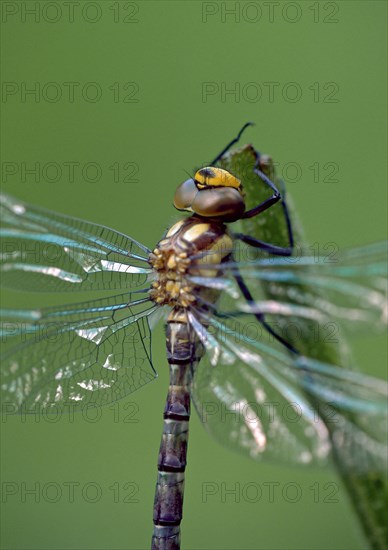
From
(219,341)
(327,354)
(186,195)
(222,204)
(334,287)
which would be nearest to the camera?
(327,354)

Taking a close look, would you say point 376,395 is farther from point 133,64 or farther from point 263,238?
point 133,64

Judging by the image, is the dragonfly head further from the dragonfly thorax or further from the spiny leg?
the spiny leg

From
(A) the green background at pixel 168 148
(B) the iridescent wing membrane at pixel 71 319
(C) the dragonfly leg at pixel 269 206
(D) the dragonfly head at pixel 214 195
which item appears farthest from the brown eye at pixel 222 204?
(A) the green background at pixel 168 148

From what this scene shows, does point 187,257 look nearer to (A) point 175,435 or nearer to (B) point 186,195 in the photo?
(B) point 186,195

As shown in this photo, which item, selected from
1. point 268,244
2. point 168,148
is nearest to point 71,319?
point 268,244

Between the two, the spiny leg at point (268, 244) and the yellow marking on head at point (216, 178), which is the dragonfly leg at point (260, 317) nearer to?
the spiny leg at point (268, 244)
